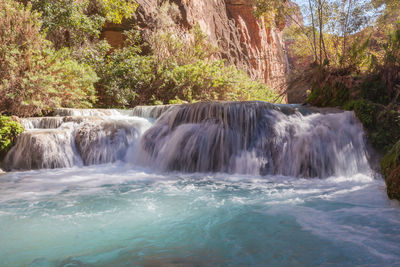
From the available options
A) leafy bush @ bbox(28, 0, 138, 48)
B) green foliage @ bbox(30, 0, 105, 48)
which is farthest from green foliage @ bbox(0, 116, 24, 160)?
leafy bush @ bbox(28, 0, 138, 48)

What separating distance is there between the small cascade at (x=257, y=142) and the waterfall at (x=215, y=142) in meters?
0.02

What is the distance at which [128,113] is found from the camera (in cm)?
1050

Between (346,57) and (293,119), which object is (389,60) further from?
(293,119)

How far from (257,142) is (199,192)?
2.61m

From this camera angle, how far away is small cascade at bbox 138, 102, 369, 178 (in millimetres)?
6152

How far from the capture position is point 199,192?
458 cm

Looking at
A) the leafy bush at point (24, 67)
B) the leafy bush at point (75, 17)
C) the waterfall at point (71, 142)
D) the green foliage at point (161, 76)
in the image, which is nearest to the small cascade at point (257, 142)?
the waterfall at point (71, 142)

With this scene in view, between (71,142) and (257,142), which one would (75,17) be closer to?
(71,142)

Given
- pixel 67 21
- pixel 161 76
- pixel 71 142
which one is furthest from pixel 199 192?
pixel 67 21

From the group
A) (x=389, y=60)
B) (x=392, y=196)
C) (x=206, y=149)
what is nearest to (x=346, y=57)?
(x=389, y=60)

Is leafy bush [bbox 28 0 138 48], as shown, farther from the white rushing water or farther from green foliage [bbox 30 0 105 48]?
the white rushing water

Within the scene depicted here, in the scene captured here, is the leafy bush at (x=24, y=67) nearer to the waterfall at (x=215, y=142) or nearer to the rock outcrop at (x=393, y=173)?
the waterfall at (x=215, y=142)

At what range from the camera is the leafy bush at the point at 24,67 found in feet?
27.6

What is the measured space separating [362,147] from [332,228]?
4157 millimetres
